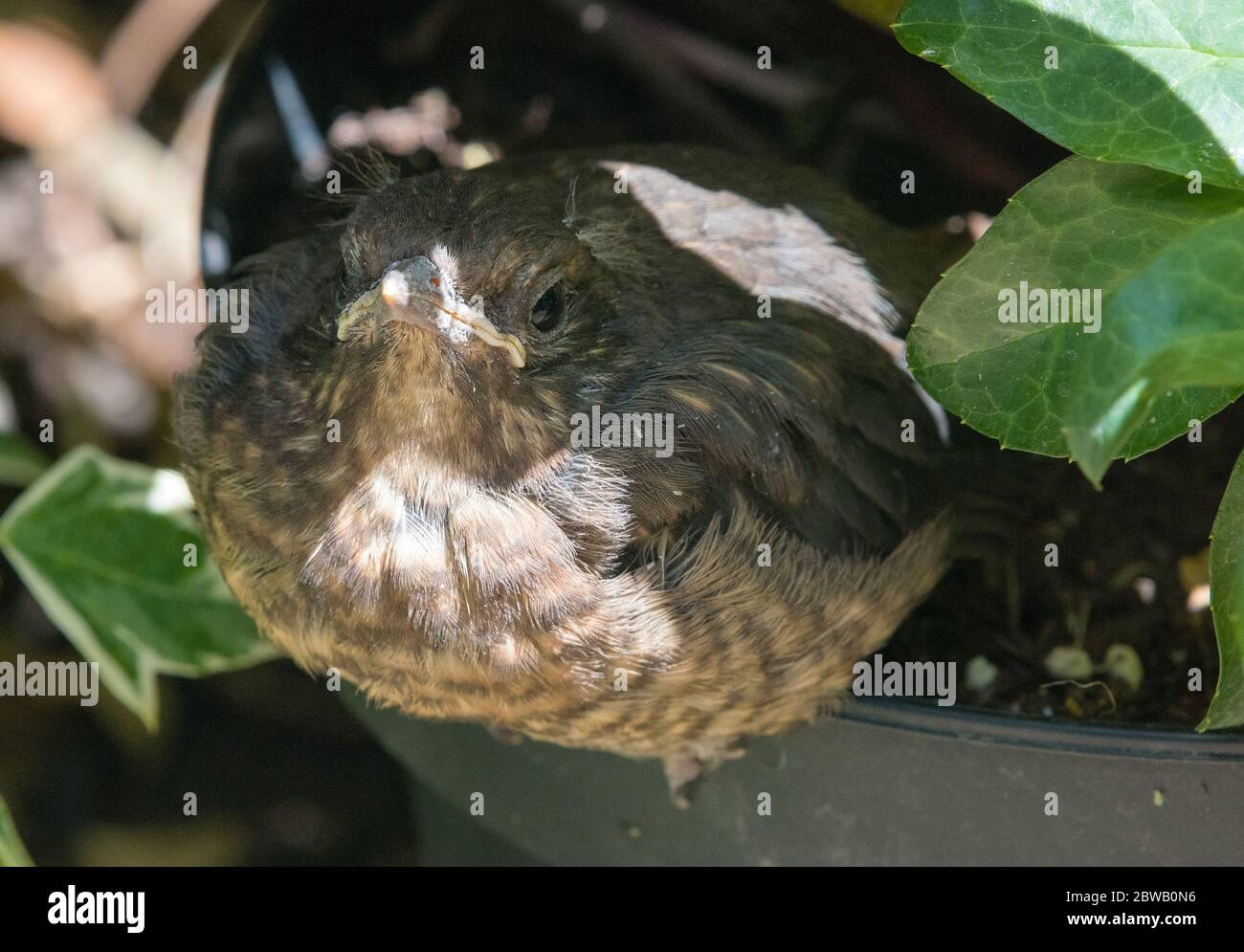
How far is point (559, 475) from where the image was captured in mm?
1499

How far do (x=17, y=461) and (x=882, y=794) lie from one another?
1500 millimetres

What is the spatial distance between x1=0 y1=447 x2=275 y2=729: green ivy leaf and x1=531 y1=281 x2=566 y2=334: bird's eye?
0.81 meters

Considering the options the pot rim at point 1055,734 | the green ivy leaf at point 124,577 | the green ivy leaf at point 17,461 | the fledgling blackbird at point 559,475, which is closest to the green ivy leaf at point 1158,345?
the pot rim at point 1055,734

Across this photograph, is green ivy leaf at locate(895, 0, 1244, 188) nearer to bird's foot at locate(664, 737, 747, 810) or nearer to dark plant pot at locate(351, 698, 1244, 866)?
dark plant pot at locate(351, 698, 1244, 866)

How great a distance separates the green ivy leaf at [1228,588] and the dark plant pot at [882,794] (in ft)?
0.61

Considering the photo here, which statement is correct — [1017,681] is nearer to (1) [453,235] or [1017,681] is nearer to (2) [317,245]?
(1) [453,235]

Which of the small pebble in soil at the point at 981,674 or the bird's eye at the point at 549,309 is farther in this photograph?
the small pebble in soil at the point at 981,674

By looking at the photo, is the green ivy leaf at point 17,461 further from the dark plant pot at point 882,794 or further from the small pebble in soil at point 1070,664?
the small pebble in soil at point 1070,664

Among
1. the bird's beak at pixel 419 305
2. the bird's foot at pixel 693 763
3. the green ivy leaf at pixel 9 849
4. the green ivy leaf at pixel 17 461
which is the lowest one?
the green ivy leaf at pixel 9 849

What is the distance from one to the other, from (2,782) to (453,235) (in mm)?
1972

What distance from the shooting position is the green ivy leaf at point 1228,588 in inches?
45.0

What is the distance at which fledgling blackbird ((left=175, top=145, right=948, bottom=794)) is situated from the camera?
1422 mm

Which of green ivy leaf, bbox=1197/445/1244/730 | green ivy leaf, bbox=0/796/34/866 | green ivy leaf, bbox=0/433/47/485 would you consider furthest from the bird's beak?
green ivy leaf, bbox=0/433/47/485
